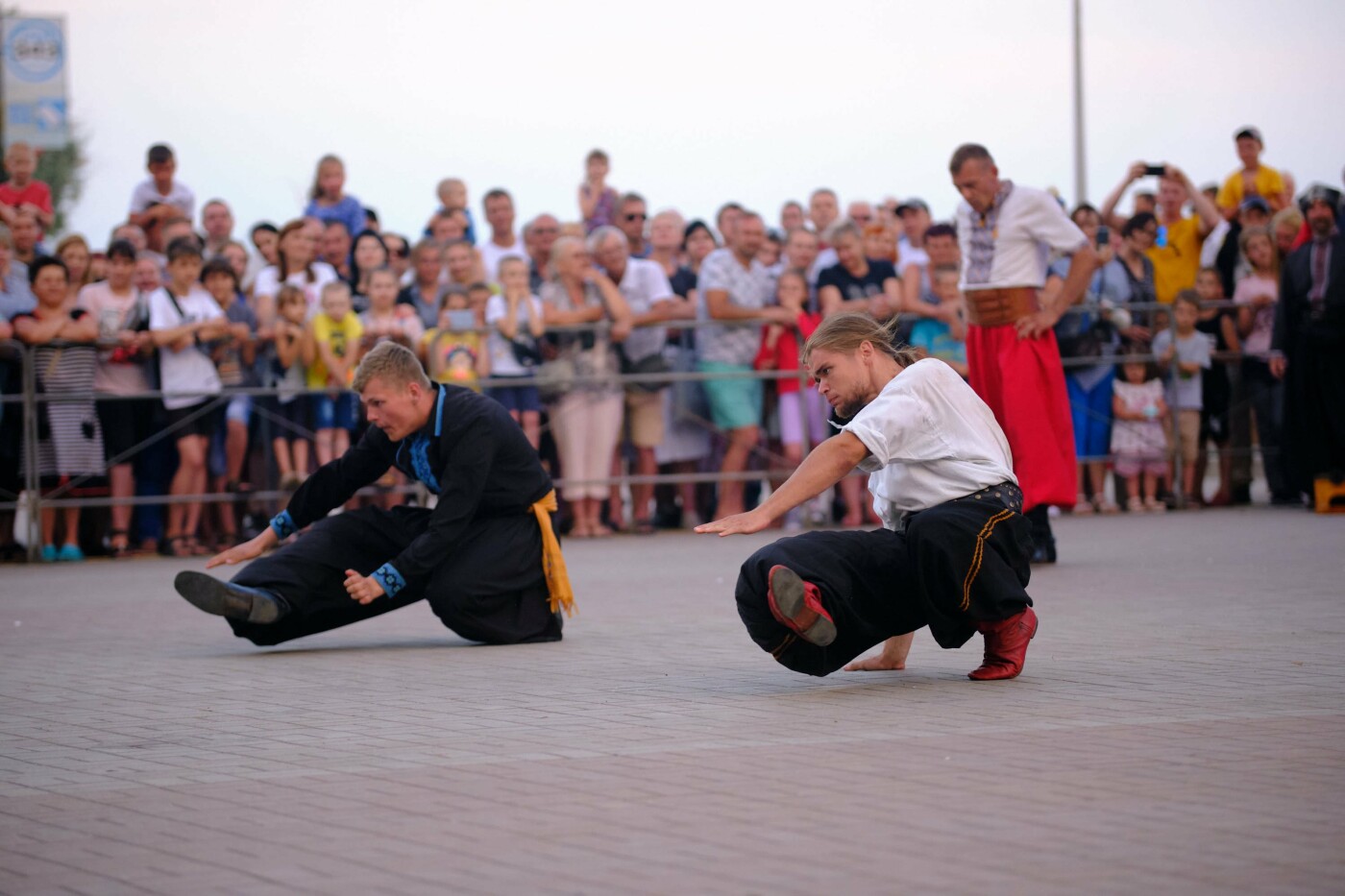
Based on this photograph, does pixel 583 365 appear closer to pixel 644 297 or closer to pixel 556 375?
pixel 556 375

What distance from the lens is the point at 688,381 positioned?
48.2ft

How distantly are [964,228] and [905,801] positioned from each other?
6.81 meters

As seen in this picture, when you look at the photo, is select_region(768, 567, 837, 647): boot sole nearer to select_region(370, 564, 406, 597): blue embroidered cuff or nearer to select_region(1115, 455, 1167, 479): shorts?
select_region(370, 564, 406, 597): blue embroidered cuff

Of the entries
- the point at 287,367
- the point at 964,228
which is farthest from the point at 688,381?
the point at 964,228

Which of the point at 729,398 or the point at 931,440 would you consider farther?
the point at 729,398

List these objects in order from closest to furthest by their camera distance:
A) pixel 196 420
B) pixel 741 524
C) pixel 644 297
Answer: pixel 741 524, pixel 196 420, pixel 644 297

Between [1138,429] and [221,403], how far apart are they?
749 cm

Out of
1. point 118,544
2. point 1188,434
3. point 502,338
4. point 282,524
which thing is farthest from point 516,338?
point 282,524

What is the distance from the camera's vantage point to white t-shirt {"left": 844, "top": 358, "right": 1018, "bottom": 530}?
6.07 metres

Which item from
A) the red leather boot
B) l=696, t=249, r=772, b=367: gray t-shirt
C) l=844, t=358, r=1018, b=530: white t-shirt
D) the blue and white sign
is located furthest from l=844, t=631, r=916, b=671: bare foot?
the blue and white sign

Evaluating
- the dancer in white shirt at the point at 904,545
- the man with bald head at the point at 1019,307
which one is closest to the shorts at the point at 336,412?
the man with bald head at the point at 1019,307

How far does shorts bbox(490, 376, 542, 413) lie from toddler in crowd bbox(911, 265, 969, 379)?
3.03m

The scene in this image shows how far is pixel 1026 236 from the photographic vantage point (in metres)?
10.5

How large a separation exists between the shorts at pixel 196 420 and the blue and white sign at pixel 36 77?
6.78 metres
